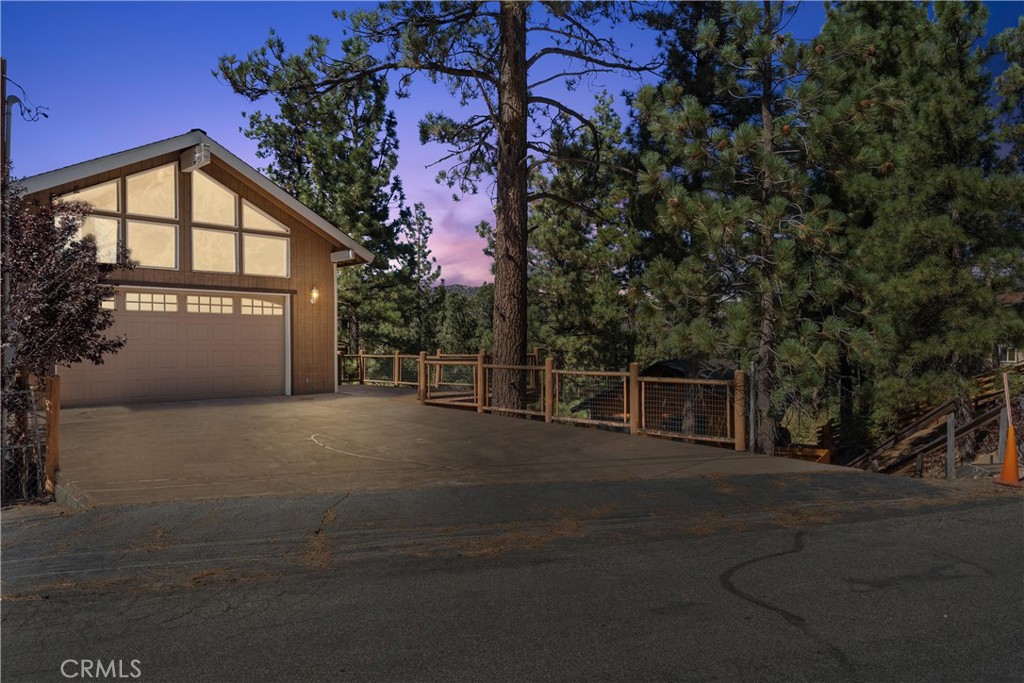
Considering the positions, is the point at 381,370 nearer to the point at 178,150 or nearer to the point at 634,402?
the point at 178,150

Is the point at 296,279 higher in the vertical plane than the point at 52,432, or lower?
higher

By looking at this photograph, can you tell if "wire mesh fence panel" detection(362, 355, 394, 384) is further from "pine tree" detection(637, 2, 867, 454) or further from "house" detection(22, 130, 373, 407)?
"pine tree" detection(637, 2, 867, 454)

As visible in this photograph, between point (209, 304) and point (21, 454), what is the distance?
9.85 m

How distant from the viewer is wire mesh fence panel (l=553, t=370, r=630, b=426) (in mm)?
11188

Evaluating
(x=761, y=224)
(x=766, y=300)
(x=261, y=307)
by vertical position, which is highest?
(x=761, y=224)

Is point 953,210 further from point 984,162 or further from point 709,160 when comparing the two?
point 709,160

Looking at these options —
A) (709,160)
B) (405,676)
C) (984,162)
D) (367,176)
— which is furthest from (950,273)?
(367,176)

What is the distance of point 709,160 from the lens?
467 inches

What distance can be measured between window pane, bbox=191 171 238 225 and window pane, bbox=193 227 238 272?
0.29 m

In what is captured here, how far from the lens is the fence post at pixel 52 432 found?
6.68 metres

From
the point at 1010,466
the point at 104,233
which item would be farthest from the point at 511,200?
the point at 1010,466

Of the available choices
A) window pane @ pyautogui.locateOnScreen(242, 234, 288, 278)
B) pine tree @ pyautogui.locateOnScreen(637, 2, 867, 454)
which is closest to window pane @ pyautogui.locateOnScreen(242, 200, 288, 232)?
window pane @ pyautogui.locateOnScreen(242, 234, 288, 278)

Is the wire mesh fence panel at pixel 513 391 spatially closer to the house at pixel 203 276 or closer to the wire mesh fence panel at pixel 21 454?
the house at pixel 203 276

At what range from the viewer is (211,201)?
1580 centimetres
